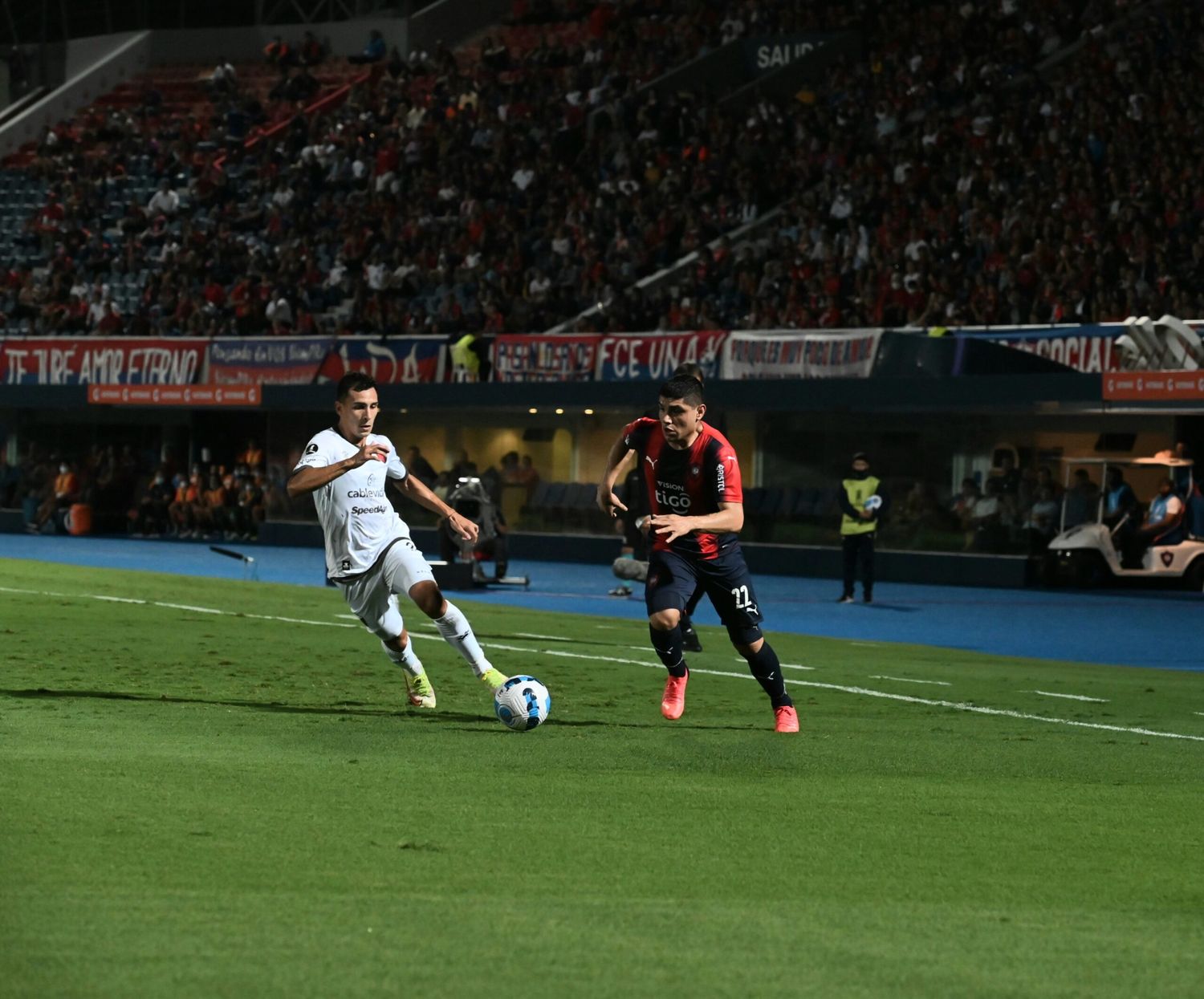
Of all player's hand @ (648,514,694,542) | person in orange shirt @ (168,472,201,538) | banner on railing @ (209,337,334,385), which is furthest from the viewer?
person in orange shirt @ (168,472,201,538)

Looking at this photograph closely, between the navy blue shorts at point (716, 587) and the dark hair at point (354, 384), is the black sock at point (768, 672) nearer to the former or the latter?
the navy blue shorts at point (716, 587)

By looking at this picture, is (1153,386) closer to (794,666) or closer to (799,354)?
(799,354)

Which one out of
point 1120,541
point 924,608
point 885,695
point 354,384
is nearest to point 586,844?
point 354,384

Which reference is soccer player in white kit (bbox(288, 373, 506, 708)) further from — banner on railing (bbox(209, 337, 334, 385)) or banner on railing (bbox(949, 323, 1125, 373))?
banner on railing (bbox(209, 337, 334, 385))

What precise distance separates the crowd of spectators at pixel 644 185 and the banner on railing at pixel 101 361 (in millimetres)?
1320

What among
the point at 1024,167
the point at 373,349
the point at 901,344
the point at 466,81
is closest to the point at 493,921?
the point at 901,344

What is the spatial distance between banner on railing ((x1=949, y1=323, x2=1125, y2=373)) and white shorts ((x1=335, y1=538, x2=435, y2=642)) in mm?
18676

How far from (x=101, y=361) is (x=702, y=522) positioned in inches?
1294

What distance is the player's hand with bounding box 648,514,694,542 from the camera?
9.85 meters

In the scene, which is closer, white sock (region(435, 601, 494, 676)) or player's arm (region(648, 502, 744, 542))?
player's arm (region(648, 502, 744, 542))

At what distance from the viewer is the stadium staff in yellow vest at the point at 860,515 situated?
23.9 m


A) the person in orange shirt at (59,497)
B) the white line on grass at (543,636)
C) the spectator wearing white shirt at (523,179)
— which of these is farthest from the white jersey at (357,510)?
the person in orange shirt at (59,497)

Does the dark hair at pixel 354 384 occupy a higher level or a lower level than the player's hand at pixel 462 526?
higher

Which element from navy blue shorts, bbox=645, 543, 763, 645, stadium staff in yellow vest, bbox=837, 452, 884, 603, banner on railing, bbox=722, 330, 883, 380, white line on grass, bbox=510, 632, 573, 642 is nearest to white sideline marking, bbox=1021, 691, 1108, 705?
navy blue shorts, bbox=645, 543, 763, 645
